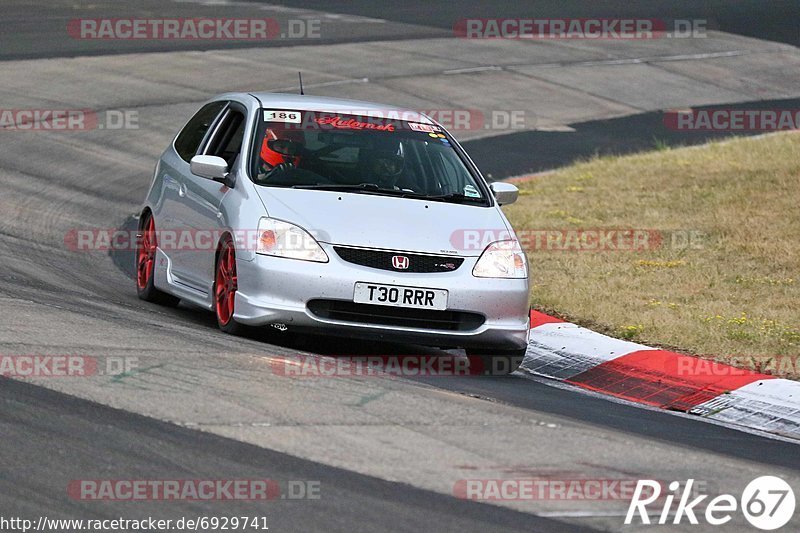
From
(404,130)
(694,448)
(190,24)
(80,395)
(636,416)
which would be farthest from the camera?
(190,24)

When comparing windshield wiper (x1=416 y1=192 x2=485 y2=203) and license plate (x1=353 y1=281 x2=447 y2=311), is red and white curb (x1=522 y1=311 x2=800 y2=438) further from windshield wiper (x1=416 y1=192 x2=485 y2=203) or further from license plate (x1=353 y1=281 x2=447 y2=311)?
license plate (x1=353 y1=281 x2=447 y2=311)

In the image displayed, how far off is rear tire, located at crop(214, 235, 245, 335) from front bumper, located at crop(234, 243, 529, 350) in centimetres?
13

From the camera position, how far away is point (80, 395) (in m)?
6.75

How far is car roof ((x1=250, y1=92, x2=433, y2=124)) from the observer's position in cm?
1014

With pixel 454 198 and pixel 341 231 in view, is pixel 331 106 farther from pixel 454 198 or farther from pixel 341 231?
pixel 341 231

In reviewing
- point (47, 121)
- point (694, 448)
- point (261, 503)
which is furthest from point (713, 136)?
point (261, 503)

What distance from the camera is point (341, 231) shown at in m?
8.73

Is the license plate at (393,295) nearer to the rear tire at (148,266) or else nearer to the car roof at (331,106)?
the car roof at (331,106)

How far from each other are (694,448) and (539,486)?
4.67 feet

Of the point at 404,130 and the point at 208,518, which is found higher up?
the point at 404,130

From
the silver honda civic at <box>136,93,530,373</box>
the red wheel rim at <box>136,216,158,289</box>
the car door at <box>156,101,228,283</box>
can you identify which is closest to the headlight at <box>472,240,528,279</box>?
the silver honda civic at <box>136,93,530,373</box>

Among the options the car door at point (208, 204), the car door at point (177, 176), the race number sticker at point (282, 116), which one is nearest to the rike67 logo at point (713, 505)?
the car door at point (208, 204)

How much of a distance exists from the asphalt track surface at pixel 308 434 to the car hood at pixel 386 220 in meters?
0.77

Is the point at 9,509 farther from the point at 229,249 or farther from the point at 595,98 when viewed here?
the point at 595,98
